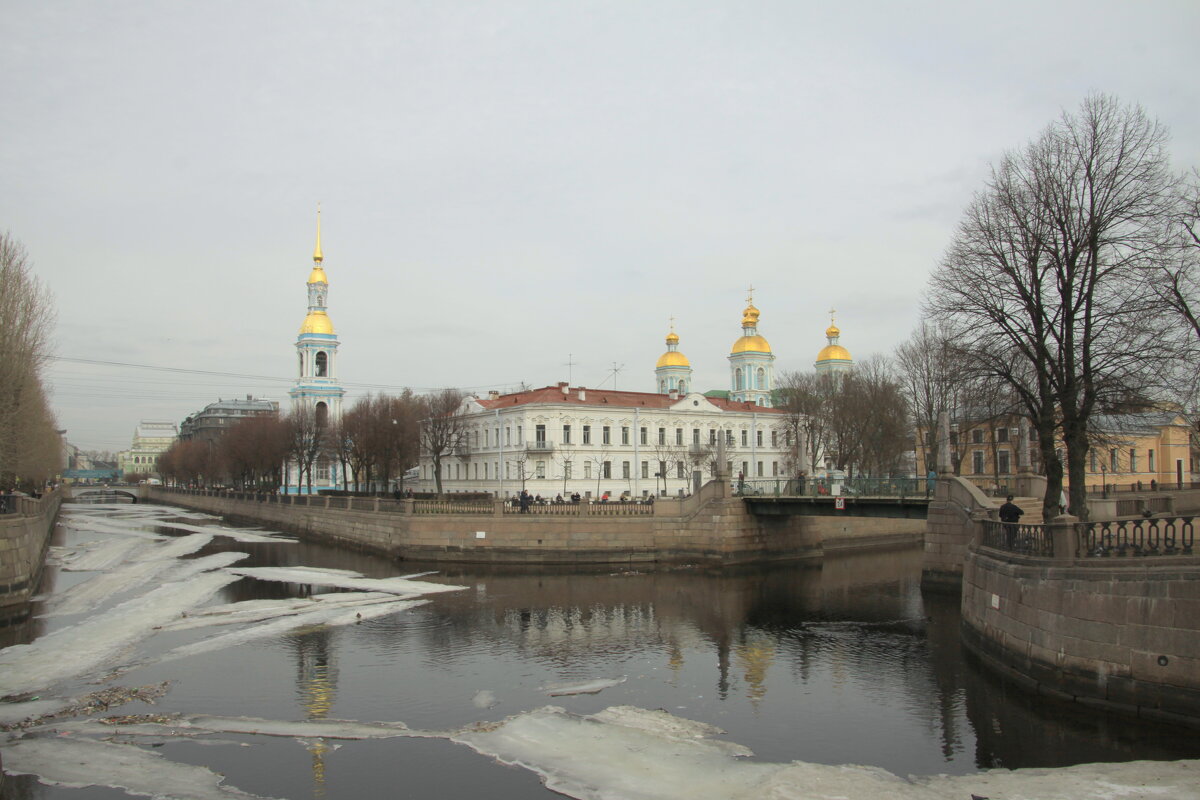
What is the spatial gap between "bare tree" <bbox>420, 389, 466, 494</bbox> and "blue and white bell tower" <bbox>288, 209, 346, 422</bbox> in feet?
120

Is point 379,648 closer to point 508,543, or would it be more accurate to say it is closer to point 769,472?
point 508,543

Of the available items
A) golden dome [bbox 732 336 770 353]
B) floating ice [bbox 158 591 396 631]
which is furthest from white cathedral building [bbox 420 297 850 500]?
floating ice [bbox 158 591 396 631]

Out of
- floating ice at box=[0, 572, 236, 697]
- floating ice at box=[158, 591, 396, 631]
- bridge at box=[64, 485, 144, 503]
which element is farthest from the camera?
bridge at box=[64, 485, 144, 503]

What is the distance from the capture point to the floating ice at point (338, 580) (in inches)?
1473

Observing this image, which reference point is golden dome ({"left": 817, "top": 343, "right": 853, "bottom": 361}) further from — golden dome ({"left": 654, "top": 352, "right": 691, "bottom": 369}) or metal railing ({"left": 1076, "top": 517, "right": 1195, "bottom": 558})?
metal railing ({"left": 1076, "top": 517, "right": 1195, "bottom": 558})

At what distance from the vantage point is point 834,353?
352ft

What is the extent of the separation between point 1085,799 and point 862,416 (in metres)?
52.9

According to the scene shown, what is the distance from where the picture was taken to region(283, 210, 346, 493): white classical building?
115562 mm

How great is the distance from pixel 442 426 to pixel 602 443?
15.1 m

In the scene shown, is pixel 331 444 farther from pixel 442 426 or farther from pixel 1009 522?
pixel 1009 522

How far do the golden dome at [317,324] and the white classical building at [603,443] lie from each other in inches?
1577

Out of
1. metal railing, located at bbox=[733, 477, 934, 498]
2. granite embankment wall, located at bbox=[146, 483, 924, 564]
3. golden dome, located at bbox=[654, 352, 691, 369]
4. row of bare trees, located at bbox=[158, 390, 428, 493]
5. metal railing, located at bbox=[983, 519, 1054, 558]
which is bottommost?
granite embankment wall, located at bbox=[146, 483, 924, 564]

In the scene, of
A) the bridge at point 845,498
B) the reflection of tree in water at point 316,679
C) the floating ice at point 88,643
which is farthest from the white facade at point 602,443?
the reflection of tree in water at point 316,679

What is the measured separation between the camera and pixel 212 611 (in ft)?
103
